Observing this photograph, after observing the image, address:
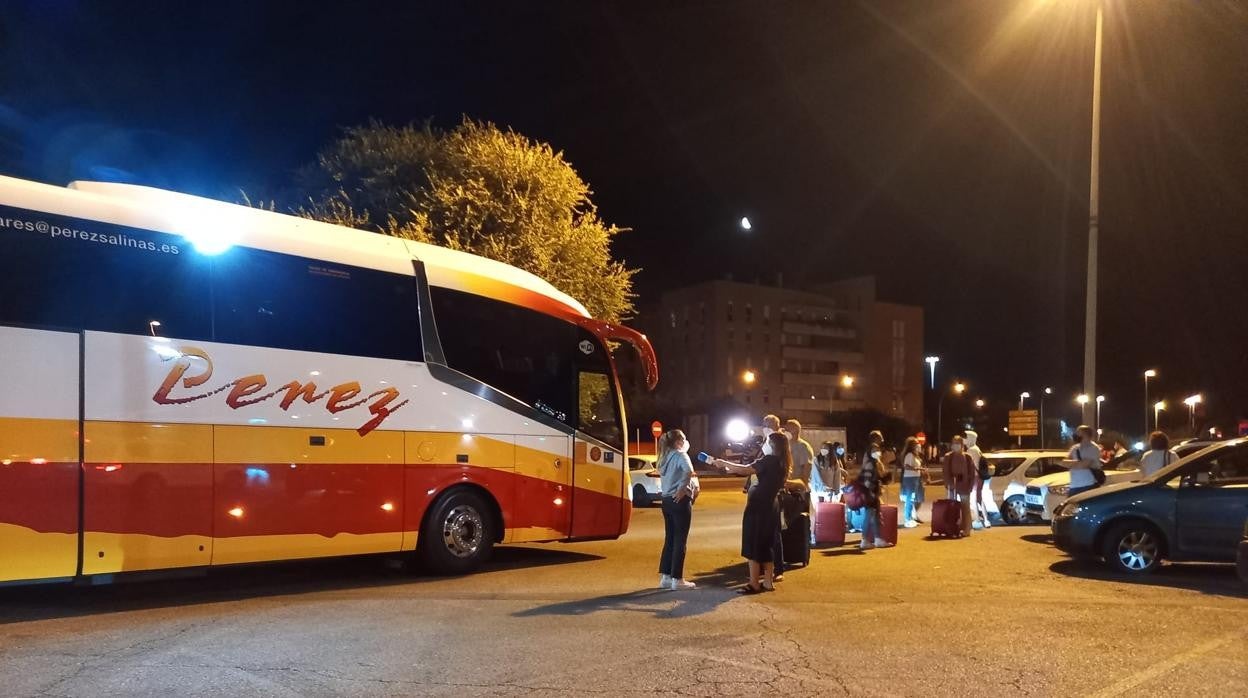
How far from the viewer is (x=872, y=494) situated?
43.4ft

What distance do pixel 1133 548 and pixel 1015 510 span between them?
24.7 ft

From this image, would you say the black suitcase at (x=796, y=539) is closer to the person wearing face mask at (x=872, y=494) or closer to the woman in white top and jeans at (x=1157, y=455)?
the person wearing face mask at (x=872, y=494)

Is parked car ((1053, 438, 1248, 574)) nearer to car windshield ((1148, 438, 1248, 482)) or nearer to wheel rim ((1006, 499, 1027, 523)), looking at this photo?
car windshield ((1148, 438, 1248, 482))

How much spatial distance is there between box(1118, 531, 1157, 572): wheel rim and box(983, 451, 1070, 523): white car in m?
7.35

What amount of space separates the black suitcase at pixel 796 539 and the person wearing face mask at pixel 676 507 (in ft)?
6.03

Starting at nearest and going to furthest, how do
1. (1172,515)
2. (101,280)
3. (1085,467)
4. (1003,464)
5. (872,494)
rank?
(101,280)
(1172,515)
(872,494)
(1085,467)
(1003,464)

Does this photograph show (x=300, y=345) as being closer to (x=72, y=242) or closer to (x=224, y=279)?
(x=224, y=279)

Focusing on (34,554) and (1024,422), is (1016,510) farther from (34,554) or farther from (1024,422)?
(1024,422)

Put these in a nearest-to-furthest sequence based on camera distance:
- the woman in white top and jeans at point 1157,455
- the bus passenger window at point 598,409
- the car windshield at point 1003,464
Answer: the bus passenger window at point 598,409 → the woman in white top and jeans at point 1157,455 → the car windshield at point 1003,464

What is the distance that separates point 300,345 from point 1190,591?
30.8 feet

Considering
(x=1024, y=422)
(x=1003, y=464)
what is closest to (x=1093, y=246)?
(x=1003, y=464)

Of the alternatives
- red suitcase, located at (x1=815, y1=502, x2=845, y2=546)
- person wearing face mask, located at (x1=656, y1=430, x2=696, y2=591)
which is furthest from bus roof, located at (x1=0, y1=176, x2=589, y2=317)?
red suitcase, located at (x1=815, y1=502, x2=845, y2=546)

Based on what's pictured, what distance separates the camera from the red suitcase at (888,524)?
43.4ft

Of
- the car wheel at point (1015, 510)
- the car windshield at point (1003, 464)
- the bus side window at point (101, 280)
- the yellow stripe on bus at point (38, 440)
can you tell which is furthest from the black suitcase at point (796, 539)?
the car windshield at point (1003, 464)
